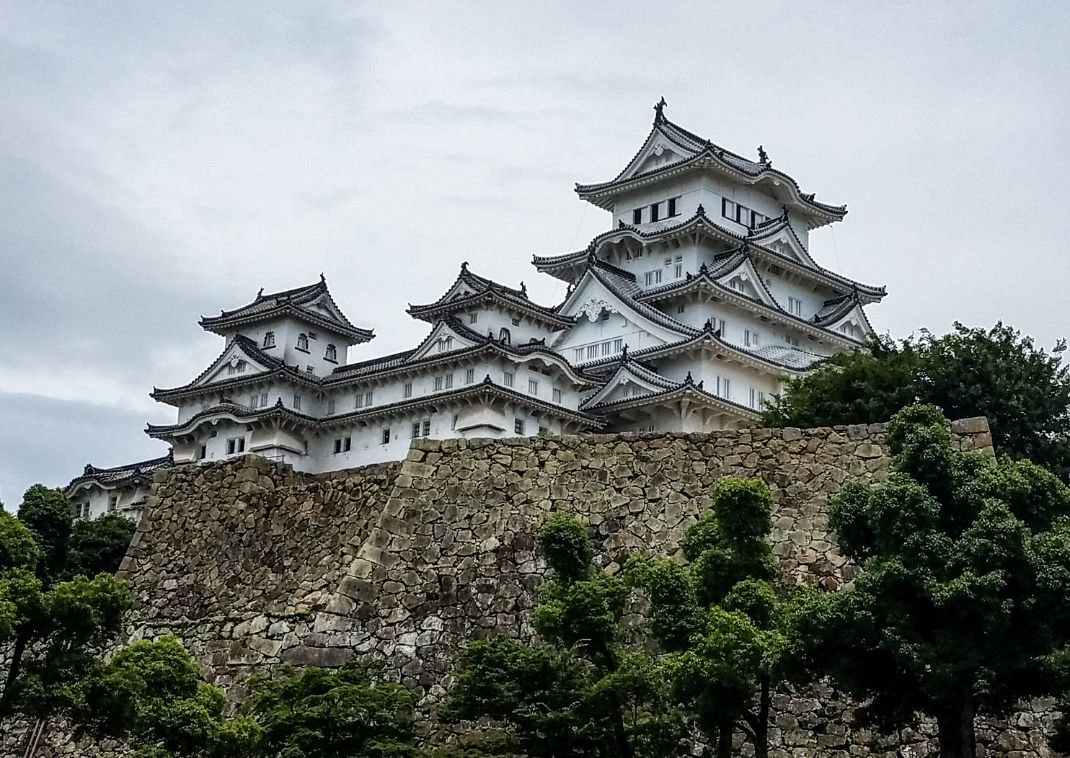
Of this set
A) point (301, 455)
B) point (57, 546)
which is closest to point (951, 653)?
point (57, 546)

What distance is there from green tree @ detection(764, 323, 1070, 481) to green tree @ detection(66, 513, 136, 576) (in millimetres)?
13769

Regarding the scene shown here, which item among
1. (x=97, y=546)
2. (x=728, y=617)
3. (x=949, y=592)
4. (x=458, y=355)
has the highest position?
(x=458, y=355)

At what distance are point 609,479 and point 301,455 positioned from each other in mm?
36301

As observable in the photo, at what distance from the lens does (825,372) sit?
31.9 meters

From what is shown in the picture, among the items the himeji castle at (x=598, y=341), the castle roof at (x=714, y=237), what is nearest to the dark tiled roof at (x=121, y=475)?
the himeji castle at (x=598, y=341)

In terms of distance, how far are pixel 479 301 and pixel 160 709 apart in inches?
1442

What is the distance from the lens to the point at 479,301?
2071 inches

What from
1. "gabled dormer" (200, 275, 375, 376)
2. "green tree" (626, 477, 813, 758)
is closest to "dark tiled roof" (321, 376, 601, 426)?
"gabled dormer" (200, 275, 375, 376)

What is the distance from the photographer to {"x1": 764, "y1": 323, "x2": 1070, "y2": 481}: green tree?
1125 inches

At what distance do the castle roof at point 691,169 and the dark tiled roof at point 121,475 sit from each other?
19561 millimetres

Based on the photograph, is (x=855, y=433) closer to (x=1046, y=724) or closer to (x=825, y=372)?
(x=1046, y=724)

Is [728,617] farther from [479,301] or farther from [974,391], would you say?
[479,301]

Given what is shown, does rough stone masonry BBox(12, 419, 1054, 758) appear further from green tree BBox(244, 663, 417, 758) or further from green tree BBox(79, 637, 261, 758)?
green tree BBox(79, 637, 261, 758)

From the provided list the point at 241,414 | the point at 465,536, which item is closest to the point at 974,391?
the point at 465,536
